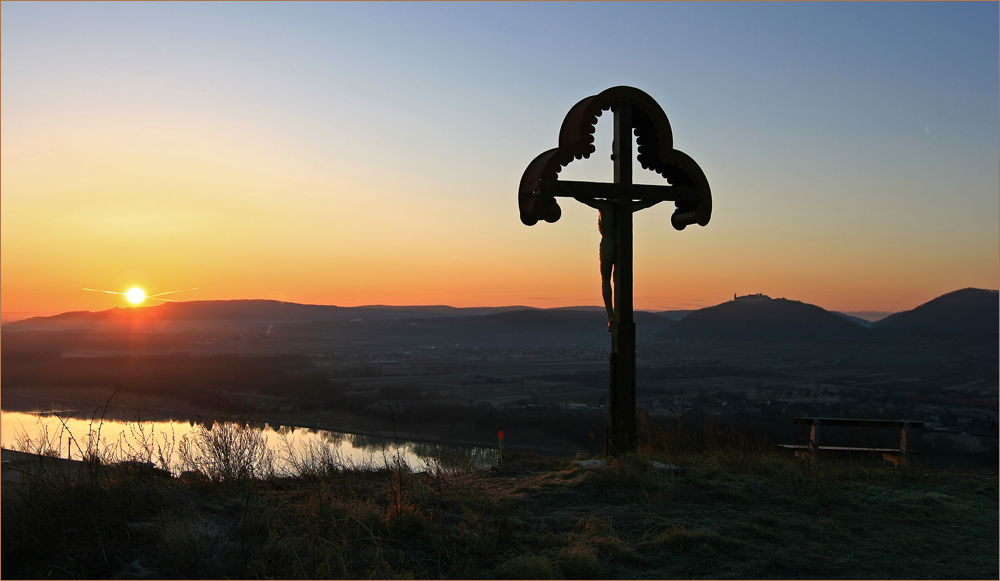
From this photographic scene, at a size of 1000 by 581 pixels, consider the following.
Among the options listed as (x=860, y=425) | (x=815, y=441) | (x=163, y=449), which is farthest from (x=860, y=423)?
(x=163, y=449)

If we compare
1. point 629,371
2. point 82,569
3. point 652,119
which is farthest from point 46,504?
point 652,119

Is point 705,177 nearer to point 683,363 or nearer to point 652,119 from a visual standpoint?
point 652,119

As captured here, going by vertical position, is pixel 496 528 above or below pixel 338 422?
above

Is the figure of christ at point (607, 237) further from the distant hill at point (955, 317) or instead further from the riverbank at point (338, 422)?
the distant hill at point (955, 317)

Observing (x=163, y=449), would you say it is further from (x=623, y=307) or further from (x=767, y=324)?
(x=767, y=324)

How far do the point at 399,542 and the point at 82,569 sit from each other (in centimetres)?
206

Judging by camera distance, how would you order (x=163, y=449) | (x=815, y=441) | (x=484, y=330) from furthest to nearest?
(x=484, y=330), (x=815, y=441), (x=163, y=449)

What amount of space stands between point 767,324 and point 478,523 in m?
110

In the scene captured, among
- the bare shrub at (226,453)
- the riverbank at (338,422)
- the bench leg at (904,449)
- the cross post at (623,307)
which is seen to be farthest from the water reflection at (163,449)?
the riverbank at (338,422)

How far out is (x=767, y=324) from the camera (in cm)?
10662

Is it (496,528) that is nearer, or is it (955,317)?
(496,528)

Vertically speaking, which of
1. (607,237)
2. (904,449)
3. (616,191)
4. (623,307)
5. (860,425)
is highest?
(616,191)

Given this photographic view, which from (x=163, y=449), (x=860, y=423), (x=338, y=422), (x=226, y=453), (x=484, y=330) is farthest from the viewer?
(x=484, y=330)

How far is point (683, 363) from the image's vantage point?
2958 inches
